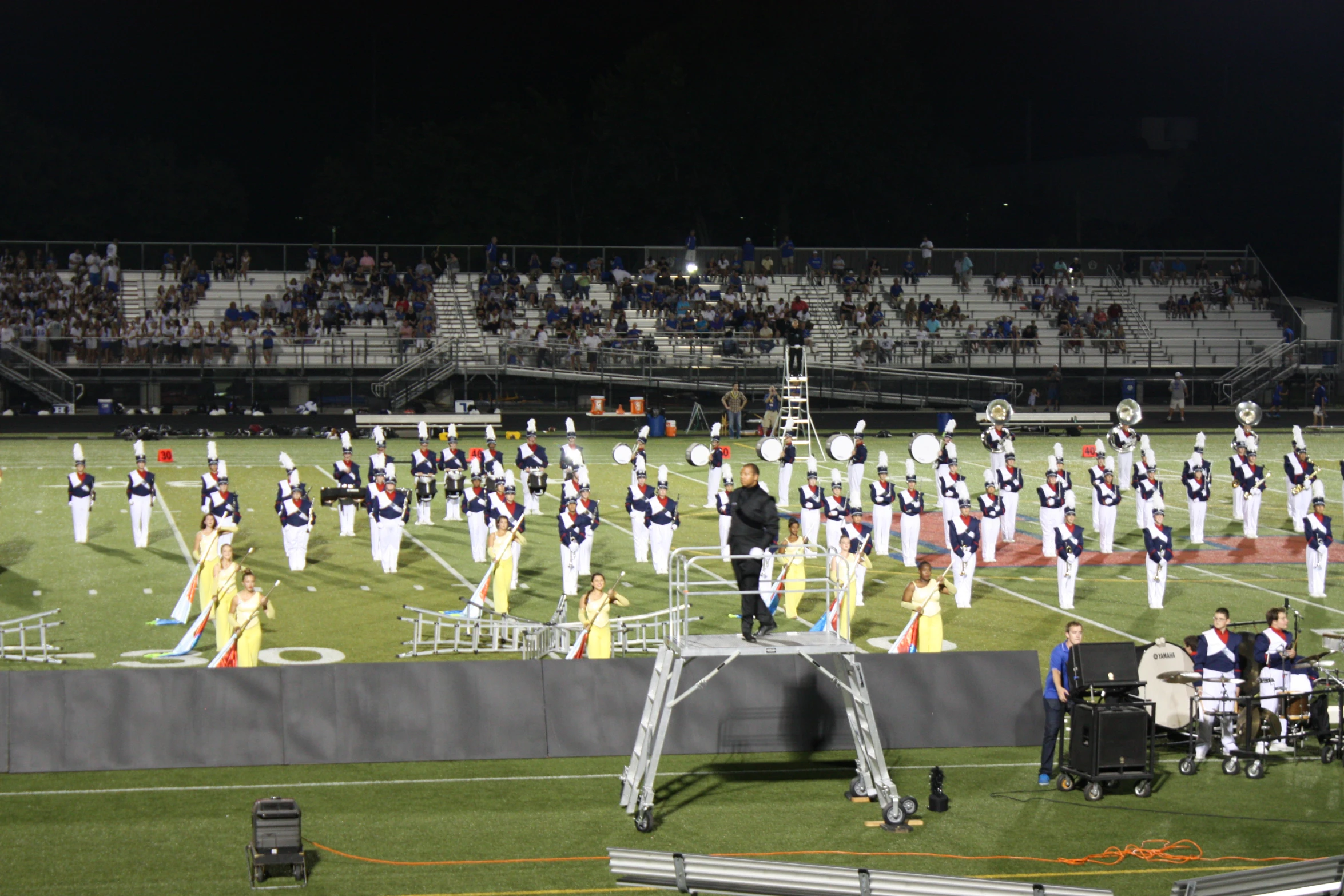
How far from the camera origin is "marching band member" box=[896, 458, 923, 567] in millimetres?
20797

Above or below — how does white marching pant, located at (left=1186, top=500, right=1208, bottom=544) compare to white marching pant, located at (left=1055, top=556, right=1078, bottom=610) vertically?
above

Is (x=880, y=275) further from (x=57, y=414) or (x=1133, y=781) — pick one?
(x=1133, y=781)

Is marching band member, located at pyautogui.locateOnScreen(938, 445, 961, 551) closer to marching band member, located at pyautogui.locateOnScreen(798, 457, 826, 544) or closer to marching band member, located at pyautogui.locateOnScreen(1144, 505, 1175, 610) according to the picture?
marching band member, located at pyautogui.locateOnScreen(798, 457, 826, 544)

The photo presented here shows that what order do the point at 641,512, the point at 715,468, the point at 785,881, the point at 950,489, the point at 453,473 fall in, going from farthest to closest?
the point at 715,468 < the point at 453,473 < the point at 950,489 < the point at 641,512 < the point at 785,881

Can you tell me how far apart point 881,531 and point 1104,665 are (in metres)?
11.7

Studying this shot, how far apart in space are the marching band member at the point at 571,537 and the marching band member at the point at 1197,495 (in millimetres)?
9999

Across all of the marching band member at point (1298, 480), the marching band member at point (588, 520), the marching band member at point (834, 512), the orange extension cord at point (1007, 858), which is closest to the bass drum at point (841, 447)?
the marching band member at point (834, 512)

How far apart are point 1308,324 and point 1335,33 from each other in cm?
2004

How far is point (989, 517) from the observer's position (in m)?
21.4

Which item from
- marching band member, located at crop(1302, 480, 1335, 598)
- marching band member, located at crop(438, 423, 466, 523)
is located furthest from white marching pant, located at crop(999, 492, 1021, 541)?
marching band member, located at crop(438, 423, 466, 523)

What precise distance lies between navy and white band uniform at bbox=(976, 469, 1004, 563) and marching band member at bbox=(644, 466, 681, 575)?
4328 mm

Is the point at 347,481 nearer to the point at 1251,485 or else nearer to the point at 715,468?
the point at 715,468

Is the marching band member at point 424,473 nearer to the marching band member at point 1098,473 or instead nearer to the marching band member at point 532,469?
the marching band member at point 532,469

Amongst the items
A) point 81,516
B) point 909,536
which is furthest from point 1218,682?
point 81,516
